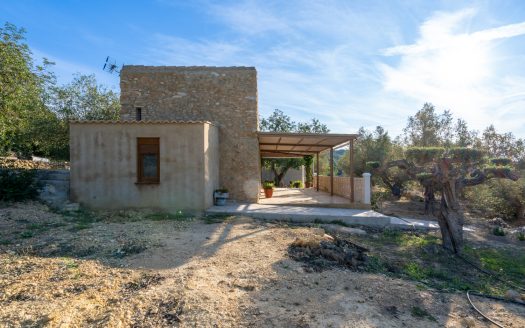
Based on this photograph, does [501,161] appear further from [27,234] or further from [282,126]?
[282,126]

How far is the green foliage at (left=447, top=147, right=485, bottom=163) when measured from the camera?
7992 millimetres

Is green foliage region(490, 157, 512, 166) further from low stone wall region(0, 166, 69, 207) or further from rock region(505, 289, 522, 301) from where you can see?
low stone wall region(0, 166, 69, 207)

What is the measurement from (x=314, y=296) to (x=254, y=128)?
366 inches

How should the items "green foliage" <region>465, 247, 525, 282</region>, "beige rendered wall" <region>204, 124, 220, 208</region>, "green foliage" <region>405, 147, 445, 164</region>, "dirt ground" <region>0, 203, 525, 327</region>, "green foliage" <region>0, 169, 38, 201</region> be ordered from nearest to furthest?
"dirt ground" <region>0, 203, 525, 327</region> → "green foliage" <region>465, 247, 525, 282</region> → "green foliage" <region>405, 147, 445, 164</region> → "green foliage" <region>0, 169, 38, 201</region> → "beige rendered wall" <region>204, 124, 220, 208</region>

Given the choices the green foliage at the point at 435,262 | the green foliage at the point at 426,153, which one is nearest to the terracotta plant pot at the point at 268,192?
the green foliage at the point at 435,262

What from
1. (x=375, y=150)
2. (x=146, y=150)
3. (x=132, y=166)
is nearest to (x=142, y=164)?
(x=132, y=166)

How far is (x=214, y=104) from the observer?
12969mm

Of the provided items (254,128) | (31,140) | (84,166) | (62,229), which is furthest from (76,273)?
(31,140)

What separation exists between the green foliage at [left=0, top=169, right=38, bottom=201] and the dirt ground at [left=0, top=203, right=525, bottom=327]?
3.44 m

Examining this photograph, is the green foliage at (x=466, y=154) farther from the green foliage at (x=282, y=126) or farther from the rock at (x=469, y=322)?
the green foliage at (x=282, y=126)

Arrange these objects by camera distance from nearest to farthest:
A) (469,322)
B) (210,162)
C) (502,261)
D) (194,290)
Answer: (469,322), (194,290), (502,261), (210,162)

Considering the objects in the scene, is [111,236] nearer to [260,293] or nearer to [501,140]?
[260,293]

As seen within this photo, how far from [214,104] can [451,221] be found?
9190mm

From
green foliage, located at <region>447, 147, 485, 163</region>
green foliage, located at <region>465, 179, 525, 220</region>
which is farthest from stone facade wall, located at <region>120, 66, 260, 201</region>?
green foliage, located at <region>465, 179, 525, 220</region>
